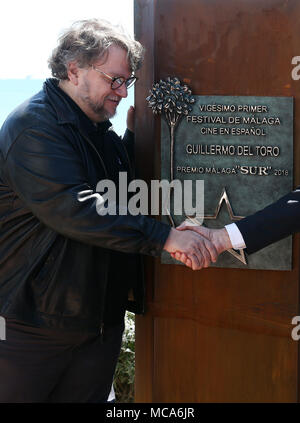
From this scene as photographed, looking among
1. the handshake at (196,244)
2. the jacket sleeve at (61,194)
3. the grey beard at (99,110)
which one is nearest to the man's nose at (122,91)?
the grey beard at (99,110)

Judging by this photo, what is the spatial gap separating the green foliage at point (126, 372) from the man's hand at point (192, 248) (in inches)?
73.6

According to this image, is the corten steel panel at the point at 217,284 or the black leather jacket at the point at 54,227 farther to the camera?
the corten steel panel at the point at 217,284

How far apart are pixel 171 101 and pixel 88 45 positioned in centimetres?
54

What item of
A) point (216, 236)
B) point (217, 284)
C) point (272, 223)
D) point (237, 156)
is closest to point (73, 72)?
point (237, 156)

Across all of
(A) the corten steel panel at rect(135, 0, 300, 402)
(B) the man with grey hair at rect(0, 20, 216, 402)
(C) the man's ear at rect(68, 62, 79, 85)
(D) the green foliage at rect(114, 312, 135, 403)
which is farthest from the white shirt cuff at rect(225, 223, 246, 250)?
(D) the green foliage at rect(114, 312, 135, 403)

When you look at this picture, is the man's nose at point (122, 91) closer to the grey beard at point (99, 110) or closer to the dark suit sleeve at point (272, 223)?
the grey beard at point (99, 110)

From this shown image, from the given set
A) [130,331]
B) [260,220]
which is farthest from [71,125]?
[130,331]

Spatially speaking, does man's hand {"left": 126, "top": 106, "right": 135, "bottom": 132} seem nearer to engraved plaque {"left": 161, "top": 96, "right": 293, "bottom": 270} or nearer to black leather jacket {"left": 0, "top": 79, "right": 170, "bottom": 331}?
engraved plaque {"left": 161, "top": 96, "right": 293, "bottom": 270}

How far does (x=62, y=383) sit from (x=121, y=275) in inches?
23.9

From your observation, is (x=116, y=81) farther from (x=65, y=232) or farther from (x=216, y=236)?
(x=216, y=236)

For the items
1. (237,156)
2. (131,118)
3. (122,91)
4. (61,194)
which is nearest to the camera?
(61,194)

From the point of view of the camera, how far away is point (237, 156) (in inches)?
119

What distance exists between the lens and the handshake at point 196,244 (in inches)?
108

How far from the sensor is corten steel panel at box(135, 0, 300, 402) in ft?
9.63
